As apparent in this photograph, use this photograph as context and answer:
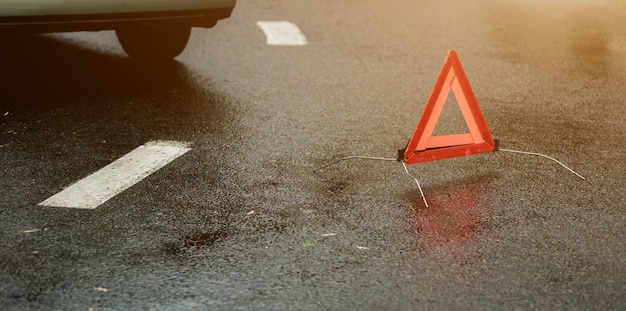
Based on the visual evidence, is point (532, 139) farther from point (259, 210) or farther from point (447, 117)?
point (259, 210)

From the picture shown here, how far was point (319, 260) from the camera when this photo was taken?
393cm

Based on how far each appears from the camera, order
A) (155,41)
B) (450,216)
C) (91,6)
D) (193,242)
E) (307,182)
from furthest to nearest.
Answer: (155,41), (91,6), (307,182), (450,216), (193,242)

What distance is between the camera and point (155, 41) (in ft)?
26.5

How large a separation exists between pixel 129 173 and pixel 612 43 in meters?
5.81

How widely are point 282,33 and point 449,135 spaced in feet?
15.4

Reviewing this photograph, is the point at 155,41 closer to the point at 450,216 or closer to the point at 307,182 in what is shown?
the point at 307,182

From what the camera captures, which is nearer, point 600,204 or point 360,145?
point 600,204

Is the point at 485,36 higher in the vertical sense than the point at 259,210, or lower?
lower

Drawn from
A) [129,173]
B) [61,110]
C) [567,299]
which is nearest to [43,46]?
[61,110]

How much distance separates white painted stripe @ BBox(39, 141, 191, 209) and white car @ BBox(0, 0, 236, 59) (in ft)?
4.07

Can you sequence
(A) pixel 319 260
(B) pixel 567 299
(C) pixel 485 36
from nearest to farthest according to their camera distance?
(B) pixel 567 299 → (A) pixel 319 260 → (C) pixel 485 36

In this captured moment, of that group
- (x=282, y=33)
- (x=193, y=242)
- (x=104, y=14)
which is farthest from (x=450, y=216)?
(x=282, y=33)

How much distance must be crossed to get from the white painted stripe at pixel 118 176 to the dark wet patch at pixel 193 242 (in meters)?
0.66

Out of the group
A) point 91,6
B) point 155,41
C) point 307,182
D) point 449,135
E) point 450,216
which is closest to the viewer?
point 450,216
